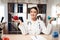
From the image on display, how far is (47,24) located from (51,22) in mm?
38

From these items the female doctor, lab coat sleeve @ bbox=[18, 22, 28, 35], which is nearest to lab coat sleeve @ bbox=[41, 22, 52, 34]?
the female doctor

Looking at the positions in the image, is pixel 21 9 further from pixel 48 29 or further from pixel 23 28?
pixel 48 29

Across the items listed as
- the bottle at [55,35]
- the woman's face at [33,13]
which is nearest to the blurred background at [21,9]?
the woman's face at [33,13]

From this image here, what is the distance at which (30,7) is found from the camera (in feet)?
3.01

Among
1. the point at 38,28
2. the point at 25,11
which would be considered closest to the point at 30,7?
the point at 25,11

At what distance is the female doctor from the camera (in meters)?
0.94

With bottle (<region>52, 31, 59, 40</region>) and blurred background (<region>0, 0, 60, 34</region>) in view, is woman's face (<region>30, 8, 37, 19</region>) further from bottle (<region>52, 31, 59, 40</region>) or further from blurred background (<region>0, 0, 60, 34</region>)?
bottle (<region>52, 31, 59, 40</region>)

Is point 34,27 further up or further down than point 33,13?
further down

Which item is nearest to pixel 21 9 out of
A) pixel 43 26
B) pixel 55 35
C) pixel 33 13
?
pixel 33 13

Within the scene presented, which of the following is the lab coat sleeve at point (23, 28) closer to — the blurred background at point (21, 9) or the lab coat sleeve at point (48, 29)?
the blurred background at point (21, 9)

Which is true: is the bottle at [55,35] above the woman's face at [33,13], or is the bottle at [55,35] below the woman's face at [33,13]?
below

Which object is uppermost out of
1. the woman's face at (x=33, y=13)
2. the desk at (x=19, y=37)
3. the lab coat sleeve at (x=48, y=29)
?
the woman's face at (x=33, y=13)

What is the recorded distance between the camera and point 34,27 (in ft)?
3.13

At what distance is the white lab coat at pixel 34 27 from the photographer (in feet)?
3.10
